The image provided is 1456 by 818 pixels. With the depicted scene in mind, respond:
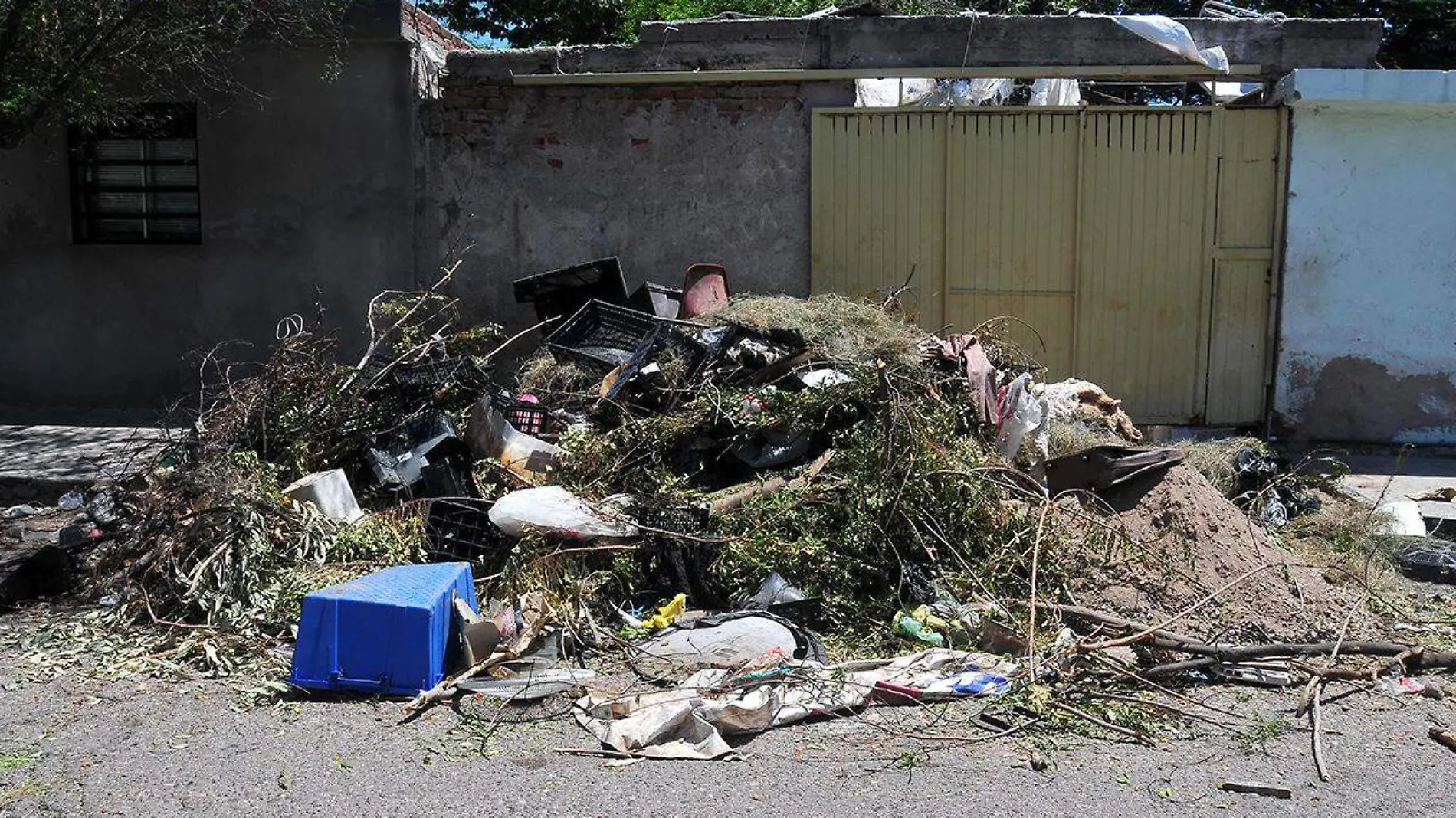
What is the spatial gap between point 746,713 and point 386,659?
1374mm

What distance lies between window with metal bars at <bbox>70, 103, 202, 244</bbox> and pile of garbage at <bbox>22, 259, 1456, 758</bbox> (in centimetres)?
375

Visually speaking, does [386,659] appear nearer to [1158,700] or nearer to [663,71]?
[1158,700]

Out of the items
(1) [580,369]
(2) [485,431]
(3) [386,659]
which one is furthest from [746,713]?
(1) [580,369]

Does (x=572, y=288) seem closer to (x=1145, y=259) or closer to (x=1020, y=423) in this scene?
(x=1020, y=423)

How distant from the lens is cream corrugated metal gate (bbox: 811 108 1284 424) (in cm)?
917

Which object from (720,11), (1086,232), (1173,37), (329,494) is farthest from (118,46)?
(720,11)

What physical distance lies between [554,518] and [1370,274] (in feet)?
21.9

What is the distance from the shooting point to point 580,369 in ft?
24.4

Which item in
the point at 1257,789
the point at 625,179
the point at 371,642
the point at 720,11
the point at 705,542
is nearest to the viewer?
the point at 1257,789

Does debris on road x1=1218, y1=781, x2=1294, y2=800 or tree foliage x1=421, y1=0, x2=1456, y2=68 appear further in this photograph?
tree foliage x1=421, y1=0, x2=1456, y2=68

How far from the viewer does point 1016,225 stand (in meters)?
9.32

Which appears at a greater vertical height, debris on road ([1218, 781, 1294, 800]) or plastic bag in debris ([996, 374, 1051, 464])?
plastic bag in debris ([996, 374, 1051, 464])

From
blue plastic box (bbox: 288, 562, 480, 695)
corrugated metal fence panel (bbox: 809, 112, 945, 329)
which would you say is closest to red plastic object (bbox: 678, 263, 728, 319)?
corrugated metal fence panel (bbox: 809, 112, 945, 329)

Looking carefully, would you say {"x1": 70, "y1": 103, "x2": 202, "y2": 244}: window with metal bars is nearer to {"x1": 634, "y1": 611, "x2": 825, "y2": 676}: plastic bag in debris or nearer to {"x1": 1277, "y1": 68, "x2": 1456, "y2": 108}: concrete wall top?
{"x1": 634, "y1": 611, "x2": 825, "y2": 676}: plastic bag in debris
